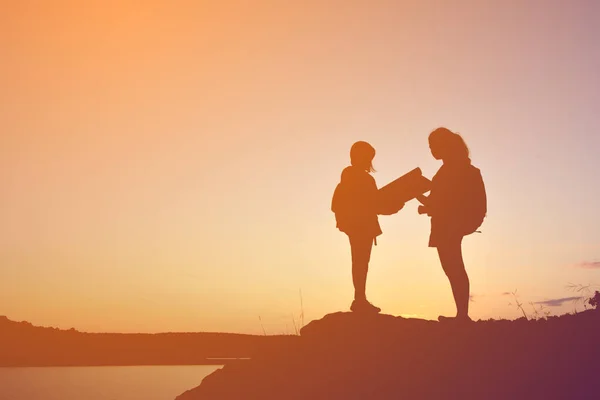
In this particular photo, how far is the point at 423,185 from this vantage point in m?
12.2

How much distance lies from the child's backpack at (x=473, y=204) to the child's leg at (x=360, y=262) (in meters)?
2.06

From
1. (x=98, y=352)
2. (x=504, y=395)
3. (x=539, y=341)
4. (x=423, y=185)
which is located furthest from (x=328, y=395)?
(x=98, y=352)

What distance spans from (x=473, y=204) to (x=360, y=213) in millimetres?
2318

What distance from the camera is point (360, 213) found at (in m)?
12.2

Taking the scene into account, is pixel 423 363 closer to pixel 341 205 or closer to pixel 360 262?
pixel 360 262

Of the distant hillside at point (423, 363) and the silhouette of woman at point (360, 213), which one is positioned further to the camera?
the silhouette of woman at point (360, 213)

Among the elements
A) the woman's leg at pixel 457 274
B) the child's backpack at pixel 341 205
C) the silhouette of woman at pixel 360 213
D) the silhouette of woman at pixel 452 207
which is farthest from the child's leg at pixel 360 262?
the woman's leg at pixel 457 274

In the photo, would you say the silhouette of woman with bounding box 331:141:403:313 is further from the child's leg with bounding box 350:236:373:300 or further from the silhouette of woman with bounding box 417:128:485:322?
the silhouette of woman with bounding box 417:128:485:322

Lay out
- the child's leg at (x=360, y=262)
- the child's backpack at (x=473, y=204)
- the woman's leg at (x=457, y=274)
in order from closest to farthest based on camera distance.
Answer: the woman's leg at (x=457, y=274) → the child's backpack at (x=473, y=204) → the child's leg at (x=360, y=262)

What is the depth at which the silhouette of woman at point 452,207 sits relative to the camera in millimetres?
11039

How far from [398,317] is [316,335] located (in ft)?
5.64

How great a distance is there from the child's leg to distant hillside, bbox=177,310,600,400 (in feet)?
1.74

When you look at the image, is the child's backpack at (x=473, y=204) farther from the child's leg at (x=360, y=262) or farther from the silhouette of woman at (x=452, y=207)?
the child's leg at (x=360, y=262)

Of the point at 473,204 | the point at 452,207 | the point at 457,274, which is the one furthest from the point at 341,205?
the point at 457,274
